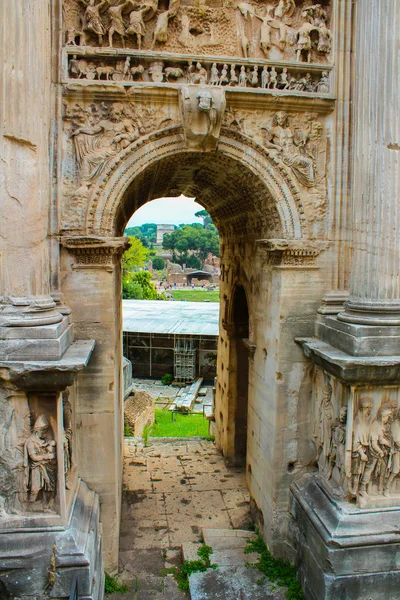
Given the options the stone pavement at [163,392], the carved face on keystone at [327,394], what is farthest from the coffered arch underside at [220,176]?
the stone pavement at [163,392]

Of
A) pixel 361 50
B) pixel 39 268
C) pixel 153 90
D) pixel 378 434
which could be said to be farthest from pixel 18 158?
pixel 378 434

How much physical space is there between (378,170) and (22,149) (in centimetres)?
402

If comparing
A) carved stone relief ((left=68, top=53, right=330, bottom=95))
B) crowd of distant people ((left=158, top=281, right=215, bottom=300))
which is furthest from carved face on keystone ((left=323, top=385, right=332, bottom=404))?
crowd of distant people ((left=158, top=281, right=215, bottom=300))

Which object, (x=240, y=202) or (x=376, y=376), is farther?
(x=240, y=202)

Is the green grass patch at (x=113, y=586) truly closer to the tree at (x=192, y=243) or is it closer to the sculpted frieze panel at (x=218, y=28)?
the sculpted frieze panel at (x=218, y=28)

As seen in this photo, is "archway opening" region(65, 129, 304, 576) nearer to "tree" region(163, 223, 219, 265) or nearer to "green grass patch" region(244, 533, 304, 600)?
"green grass patch" region(244, 533, 304, 600)

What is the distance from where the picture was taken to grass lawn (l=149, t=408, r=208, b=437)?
47.2 ft

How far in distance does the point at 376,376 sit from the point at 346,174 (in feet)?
8.94

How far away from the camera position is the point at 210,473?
9.68m

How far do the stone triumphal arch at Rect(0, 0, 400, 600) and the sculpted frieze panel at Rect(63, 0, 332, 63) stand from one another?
0.09 ft

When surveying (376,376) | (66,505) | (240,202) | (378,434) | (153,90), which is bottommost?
(66,505)

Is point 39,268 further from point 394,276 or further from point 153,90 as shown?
point 394,276

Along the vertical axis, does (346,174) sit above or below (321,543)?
above

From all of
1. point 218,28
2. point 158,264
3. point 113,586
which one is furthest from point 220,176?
point 158,264
